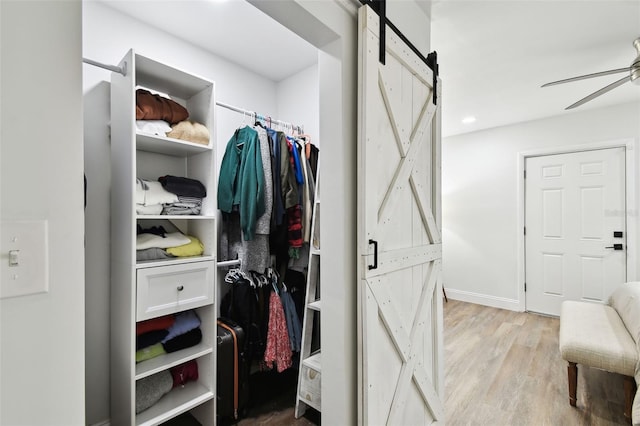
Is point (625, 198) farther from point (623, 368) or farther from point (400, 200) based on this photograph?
point (400, 200)

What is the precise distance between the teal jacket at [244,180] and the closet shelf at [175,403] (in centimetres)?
94

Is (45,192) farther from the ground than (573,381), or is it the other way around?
(45,192)

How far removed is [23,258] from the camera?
475mm

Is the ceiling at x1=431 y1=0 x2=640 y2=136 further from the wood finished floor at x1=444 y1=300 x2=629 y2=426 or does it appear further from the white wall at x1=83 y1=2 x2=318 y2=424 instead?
the wood finished floor at x1=444 y1=300 x2=629 y2=426

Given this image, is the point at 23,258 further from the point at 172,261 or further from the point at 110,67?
the point at 110,67

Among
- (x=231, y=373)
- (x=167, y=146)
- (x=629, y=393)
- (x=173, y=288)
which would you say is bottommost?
(x=629, y=393)

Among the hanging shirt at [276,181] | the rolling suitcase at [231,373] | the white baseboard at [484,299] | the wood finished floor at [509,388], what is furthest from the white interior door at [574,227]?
the rolling suitcase at [231,373]

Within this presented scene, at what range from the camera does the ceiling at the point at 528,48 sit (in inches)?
69.4

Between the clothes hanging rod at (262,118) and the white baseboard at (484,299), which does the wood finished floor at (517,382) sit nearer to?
the white baseboard at (484,299)

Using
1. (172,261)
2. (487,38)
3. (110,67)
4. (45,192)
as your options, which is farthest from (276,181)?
(487,38)

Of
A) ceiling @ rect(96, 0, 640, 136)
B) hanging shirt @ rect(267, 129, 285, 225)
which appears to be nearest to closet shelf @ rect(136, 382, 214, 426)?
hanging shirt @ rect(267, 129, 285, 225)

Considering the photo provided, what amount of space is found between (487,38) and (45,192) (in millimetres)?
2517

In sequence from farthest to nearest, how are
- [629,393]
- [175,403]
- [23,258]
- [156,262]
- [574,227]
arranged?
[574,227] < [629,393] < [175,403] < [156,262] < [23,258]

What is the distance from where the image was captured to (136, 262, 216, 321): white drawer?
148 centimetres
